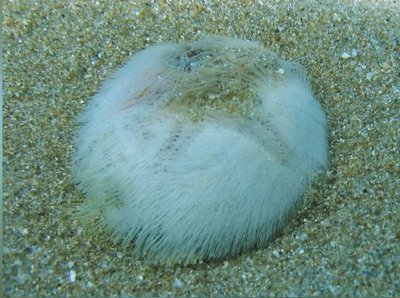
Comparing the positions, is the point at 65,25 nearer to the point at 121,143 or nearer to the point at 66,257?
the point at 121,143

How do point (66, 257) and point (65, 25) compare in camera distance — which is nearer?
point (66, 257)

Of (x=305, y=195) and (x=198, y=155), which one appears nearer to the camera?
(x=198, y=155)

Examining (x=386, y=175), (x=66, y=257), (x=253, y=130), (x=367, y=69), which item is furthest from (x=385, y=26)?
(x=66, y=257)

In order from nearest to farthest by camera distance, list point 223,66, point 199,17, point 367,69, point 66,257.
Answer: point 66,257 → point 223,66 → point 367,69 → point 199,17
